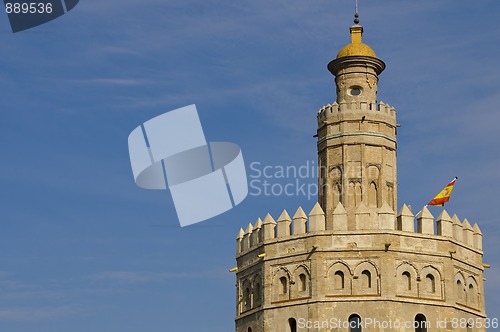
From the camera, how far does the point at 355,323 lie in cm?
4784

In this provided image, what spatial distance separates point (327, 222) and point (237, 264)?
4.82m

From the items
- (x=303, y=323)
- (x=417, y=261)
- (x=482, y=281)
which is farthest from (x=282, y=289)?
(x=482, y=281)

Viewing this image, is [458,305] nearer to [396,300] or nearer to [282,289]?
[396,300]

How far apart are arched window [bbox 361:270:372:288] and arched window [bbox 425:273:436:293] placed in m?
2.43

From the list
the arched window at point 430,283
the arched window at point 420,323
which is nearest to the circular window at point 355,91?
the arched window at point 430,283

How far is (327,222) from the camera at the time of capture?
50.8m

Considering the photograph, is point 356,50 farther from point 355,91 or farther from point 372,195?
point 372,195

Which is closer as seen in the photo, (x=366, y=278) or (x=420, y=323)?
(x=420, y=323)

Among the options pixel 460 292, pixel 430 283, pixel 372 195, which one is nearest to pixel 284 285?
pixel 372 195

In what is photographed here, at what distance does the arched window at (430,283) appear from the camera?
48.7m

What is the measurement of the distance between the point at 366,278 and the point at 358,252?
1104mm

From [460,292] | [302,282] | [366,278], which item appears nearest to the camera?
[366,278]

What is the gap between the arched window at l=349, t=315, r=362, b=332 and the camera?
47.8 m

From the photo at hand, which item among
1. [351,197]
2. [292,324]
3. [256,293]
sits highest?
[351,197]
